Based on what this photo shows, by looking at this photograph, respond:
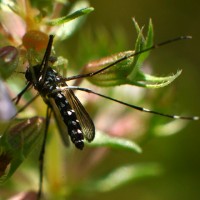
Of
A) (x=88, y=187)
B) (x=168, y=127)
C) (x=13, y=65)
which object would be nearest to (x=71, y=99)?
(x=13, y=65)

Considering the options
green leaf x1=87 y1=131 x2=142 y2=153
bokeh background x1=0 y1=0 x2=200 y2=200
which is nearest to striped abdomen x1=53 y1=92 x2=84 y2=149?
green leaf x1=87 y1=131 x2=142 y2=153

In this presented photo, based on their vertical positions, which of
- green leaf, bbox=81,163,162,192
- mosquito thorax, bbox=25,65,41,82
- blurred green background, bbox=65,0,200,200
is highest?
mosquito thorax, bbox=25,65,41,82

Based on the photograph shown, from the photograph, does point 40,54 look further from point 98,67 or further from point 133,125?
point 133,125

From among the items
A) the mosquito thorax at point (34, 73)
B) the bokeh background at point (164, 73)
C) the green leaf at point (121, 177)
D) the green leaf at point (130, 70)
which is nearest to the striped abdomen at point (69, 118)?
the mosquito thorax at point (34, 73)

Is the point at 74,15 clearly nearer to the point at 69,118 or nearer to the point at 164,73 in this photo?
the point at 69,118

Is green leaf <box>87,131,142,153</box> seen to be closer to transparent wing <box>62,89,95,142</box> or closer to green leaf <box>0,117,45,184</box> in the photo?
transparent wing <box>62,89,95,142</box>

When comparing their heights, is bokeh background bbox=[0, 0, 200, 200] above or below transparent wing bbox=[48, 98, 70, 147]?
below
